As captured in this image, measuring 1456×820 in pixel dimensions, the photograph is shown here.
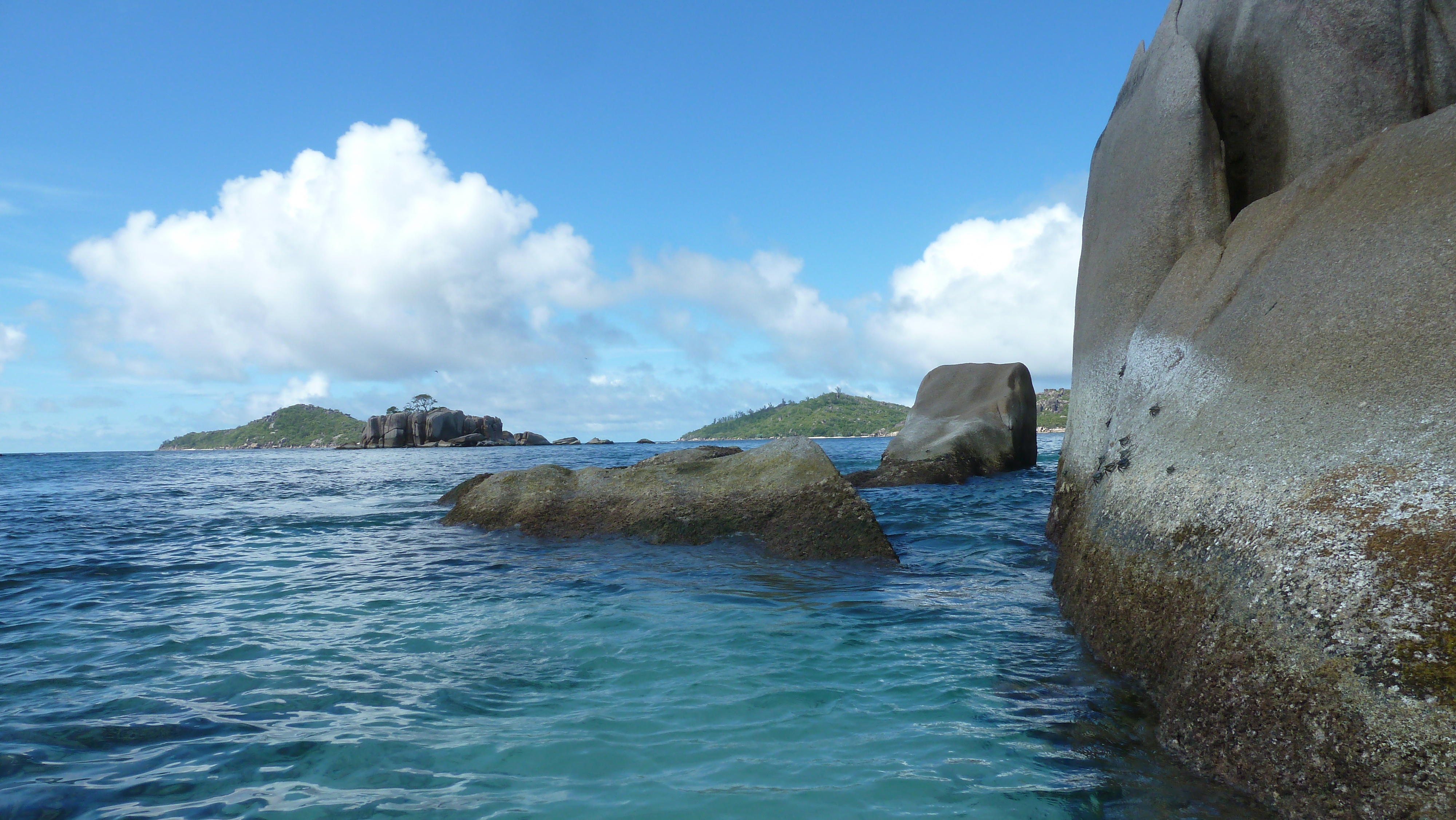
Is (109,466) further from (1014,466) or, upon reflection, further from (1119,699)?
(1119,699)

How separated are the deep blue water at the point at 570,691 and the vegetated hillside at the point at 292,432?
120 m

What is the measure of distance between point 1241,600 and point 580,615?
504 cm

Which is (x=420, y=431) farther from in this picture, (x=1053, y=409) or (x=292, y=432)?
(x=1053, y=409)

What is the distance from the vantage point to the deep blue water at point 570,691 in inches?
139

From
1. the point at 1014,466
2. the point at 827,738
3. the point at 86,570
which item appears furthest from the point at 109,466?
the point at 827,738

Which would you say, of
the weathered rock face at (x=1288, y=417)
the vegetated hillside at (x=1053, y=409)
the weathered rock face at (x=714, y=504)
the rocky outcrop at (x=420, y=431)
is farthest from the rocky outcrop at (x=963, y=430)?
the vegetated hillside at (x=1053, y=409)

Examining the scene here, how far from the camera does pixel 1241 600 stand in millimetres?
3715

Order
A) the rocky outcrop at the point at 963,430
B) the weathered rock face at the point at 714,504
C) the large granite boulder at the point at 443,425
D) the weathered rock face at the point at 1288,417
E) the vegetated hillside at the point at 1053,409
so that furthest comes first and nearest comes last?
the vegetated hillside at the point at 1053,409
the large granite boulder at the point at 443,425
the rocky outcrop at the point at 963,430
the weathered rock face at the point at 714,504
the weathered rock face at the point at 1288,417

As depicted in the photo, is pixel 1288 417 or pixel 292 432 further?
pixel 292 432

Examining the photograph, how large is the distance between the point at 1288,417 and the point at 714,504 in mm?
6732

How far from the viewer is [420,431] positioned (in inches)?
3639

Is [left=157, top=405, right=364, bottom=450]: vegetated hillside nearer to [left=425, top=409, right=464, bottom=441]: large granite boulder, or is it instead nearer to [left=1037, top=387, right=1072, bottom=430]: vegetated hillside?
[left=425, top=409, right=464, bottom=441]: large granite boulder

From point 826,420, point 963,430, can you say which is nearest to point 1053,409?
point 826,420

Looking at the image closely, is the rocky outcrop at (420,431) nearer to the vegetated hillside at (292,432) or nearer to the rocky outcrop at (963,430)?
the vegetated hillside at (292,432)
